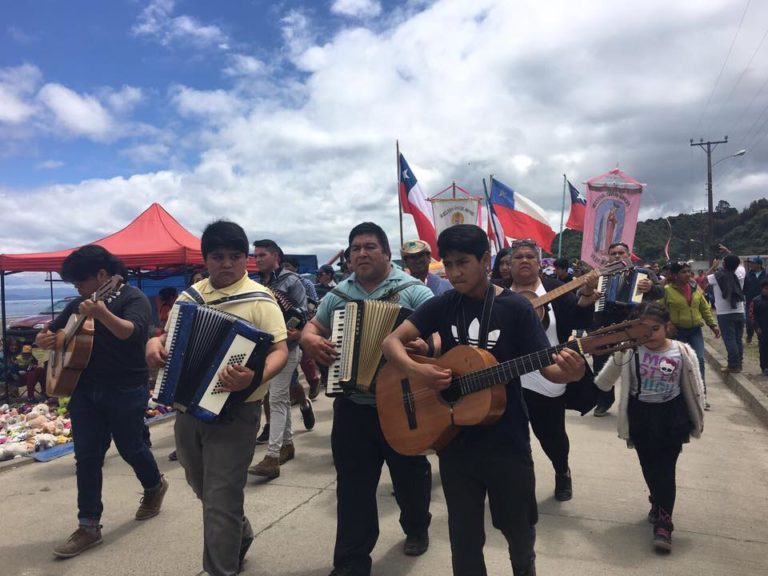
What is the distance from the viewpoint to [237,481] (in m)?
2.87

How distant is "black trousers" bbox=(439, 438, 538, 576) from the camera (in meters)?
2.36

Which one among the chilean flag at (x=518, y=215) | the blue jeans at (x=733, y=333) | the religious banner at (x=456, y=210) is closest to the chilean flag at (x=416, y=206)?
Answer: the religious banner at (x=456, y=210)

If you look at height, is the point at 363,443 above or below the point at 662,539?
above

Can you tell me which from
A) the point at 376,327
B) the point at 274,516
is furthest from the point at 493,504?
the point at 274,516

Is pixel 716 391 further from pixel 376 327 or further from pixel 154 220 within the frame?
pixel 154 220

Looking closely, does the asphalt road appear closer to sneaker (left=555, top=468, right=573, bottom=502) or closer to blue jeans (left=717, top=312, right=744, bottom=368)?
sneaker (left=555, top=468, right=573, bottom=502)

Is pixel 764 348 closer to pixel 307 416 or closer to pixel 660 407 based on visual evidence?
→ pixel 660 407

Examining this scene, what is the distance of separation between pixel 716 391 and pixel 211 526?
27.9 feet

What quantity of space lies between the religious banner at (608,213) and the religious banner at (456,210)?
2.89 meters

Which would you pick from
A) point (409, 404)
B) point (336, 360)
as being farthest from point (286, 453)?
point (409, 404)

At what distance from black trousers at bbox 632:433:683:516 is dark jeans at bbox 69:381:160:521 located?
3.50m

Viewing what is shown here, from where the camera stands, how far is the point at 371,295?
329 cm

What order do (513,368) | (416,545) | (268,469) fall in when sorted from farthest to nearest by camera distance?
(268,469) < (416,545) < (513,368)

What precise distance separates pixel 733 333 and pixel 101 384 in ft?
30.6
